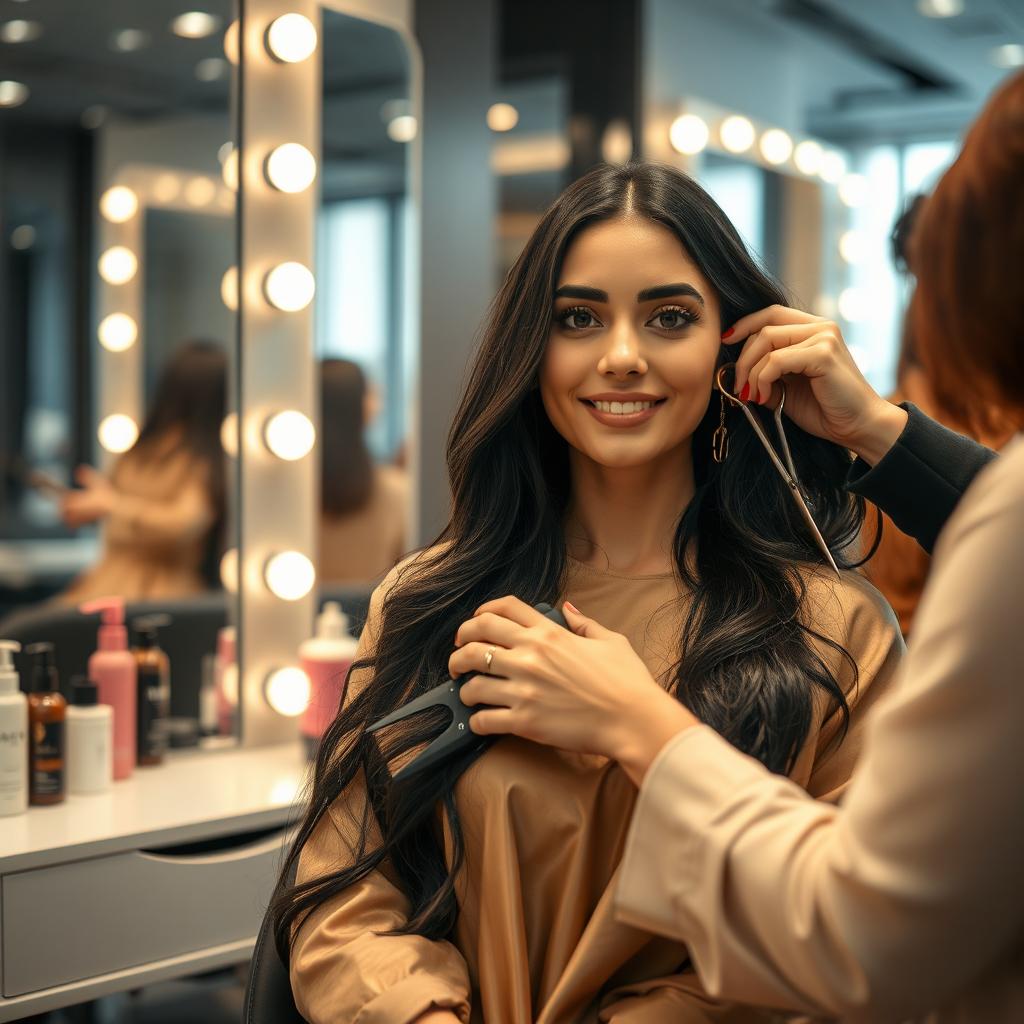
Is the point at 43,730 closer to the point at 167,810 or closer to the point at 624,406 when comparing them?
the point at 167,810

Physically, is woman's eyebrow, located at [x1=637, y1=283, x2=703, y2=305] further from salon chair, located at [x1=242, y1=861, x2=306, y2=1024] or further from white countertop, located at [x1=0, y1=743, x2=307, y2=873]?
white countertop, located at [x1=0, y1=743, x2=307, y2=873]

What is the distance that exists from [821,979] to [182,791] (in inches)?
45.9

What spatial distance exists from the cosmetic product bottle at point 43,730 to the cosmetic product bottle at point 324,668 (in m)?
0.38

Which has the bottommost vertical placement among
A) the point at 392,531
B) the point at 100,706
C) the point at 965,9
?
the point at 100,706

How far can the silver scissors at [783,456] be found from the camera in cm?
114

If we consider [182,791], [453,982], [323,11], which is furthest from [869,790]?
[323,11]

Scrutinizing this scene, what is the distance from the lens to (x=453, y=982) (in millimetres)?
1014

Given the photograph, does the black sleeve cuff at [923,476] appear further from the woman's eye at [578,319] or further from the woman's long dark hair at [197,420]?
the woman's long dark hair at [197,420]

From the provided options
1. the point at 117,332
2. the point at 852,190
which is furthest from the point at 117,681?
the point at 852,190

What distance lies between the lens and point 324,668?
6.01 ft

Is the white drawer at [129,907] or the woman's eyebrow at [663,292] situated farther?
the white drawer at [129,907]

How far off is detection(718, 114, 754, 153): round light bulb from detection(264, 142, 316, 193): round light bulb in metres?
1.53

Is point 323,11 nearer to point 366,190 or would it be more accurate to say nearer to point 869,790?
point 366,190

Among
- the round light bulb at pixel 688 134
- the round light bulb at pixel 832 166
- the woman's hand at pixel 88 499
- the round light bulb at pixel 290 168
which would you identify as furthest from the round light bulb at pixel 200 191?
the round light bulb at pixel 832 166
